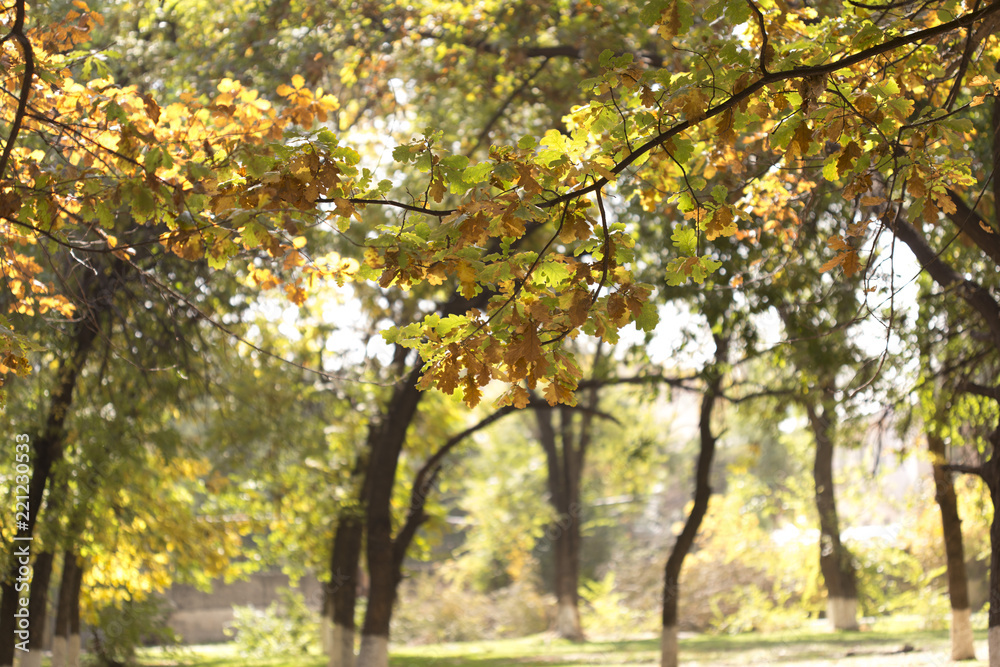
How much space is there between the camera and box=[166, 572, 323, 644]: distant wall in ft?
77.2

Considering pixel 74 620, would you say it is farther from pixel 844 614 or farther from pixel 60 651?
pixel 844 614

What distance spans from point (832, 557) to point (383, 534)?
9355mm

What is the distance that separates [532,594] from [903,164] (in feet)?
68.0

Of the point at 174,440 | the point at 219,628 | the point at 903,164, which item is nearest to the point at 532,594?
the point at 219,628

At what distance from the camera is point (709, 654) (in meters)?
13.6

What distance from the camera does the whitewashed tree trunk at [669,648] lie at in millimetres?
10703

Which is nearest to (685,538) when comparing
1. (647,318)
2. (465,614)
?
(647,318)

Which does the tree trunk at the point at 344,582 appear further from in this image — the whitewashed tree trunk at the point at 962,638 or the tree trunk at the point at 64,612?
the whitewashed tree trunk at the point at 962,638

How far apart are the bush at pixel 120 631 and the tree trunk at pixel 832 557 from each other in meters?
11.2

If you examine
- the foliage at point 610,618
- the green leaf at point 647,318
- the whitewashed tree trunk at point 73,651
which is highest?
the green leaf at point 647,318

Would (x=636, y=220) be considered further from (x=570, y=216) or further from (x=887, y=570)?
(x=887, y=570)

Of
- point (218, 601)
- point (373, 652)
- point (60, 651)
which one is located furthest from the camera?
point (218, 601)

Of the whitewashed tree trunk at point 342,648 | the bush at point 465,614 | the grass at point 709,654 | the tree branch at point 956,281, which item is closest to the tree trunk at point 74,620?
the grass at point 709,654

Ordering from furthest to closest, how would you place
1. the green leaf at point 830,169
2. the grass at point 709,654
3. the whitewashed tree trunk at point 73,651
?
the grass at point 709,654, the whitewashed tree trunk at point 73,651, the green leaf at point 830,169
